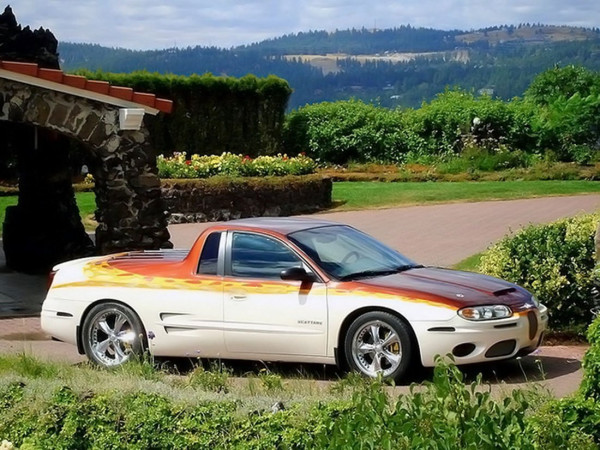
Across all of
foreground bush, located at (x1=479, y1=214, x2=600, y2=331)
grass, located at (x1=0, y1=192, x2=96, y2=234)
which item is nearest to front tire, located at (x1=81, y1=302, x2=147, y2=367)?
foreground bush, located at (x1=479, y1=214, x2=600, y2=331)

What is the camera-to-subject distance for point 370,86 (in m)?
154

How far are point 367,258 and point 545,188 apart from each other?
16978mm

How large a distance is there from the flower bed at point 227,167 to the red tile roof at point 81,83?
32.2 ft

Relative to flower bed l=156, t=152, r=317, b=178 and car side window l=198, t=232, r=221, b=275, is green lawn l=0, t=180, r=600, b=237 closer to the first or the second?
flower bed l=156, t=152, r=317, b=178

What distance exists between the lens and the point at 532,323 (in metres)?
9.78

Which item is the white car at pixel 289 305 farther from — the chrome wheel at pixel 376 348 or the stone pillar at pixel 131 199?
the stone pillar at pixel 131 199

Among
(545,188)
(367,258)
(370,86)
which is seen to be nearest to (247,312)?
(367,258)

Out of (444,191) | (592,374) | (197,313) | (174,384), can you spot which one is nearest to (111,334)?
(197,313)

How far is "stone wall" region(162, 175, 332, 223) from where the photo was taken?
23.8 meters

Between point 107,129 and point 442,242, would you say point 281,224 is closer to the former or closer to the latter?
point 107,129

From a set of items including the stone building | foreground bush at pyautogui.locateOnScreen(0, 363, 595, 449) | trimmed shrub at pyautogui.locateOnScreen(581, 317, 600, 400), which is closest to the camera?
foreground bush at pyautogui.locateOnScreen(0, 363, 595, 449)

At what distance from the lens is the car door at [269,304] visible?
9805 millimetres

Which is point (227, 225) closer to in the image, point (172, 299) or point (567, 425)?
point (172, 299)

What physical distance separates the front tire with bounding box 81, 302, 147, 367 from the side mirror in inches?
58.9
